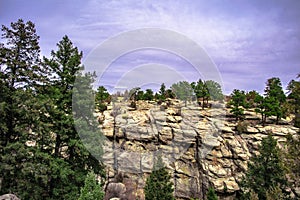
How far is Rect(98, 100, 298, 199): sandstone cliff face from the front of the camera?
22.0 metres

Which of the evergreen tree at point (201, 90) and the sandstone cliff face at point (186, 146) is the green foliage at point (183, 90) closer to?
the evergreen tree at point (201, 90)

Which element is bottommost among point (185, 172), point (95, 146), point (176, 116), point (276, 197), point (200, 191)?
point (200, 191)

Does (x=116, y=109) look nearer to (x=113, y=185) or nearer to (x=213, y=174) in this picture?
(x=113, y=185)

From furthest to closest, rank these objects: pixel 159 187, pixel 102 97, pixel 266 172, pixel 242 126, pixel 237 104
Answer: pixel 102 97 → pixel 237 104 → pixel 242 126 → pixel 159 187 → pixel 266 172

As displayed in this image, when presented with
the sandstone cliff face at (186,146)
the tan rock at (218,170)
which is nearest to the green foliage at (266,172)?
the sandstone cliff face at (186,146)

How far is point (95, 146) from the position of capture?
12.2 metres

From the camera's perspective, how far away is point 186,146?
24031mm

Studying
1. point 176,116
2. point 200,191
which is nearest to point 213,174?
point 200,191

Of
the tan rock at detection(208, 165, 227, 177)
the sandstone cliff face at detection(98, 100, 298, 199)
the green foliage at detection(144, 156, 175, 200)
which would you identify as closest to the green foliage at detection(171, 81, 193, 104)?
the sandstone cliff face at detection(98, 100, 298, 199)

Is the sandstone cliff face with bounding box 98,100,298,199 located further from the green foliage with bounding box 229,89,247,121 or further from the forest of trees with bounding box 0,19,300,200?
the forest of trees with bounding box 0,19,300,200

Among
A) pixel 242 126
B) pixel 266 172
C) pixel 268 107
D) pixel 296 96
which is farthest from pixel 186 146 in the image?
pixel 296 96

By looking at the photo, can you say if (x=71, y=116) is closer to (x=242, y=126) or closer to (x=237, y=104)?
(x=242, y=126)

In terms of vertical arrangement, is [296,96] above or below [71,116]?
above

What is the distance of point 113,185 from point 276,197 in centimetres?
1482
